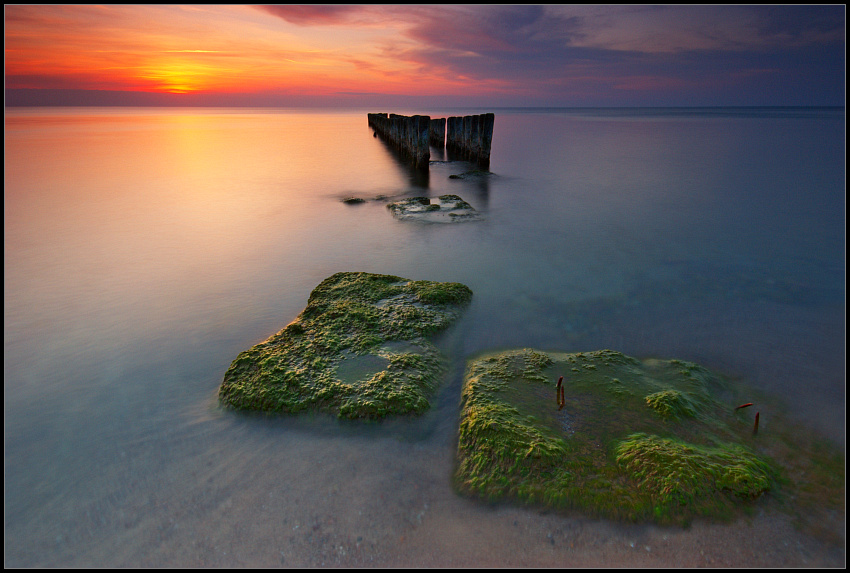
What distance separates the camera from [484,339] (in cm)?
488

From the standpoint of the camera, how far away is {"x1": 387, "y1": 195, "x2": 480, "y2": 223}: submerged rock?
985cm

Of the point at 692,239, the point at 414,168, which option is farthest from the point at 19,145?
the point at 692,239

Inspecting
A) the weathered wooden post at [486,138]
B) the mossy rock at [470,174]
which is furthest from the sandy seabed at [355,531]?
the weathered wooden post at [486,138]

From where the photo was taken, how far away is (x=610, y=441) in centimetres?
324

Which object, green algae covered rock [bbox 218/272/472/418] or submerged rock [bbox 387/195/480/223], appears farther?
submerged rock [bbox 387/195/480/223]

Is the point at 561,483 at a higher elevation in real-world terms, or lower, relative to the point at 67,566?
higher

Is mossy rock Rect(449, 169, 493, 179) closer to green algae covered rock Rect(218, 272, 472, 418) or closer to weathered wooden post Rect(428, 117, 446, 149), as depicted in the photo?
weathered wooden post Rect(428, 117, 446, 149)

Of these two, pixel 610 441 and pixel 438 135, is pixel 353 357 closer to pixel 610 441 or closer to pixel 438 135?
pixel 610 441

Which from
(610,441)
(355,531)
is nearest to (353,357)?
(355,531)

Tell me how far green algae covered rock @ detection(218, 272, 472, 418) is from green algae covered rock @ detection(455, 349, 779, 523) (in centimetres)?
65

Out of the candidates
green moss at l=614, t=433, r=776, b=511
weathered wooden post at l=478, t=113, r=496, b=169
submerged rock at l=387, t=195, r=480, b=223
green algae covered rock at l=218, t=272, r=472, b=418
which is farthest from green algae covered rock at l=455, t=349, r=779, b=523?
weathered wooden post at l=478, t=113, r=496, b=169

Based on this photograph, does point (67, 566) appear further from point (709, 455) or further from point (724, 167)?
point (724, 167)

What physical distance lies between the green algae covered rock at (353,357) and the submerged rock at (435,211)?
13.9 ft

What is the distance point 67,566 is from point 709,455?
4.29 m
